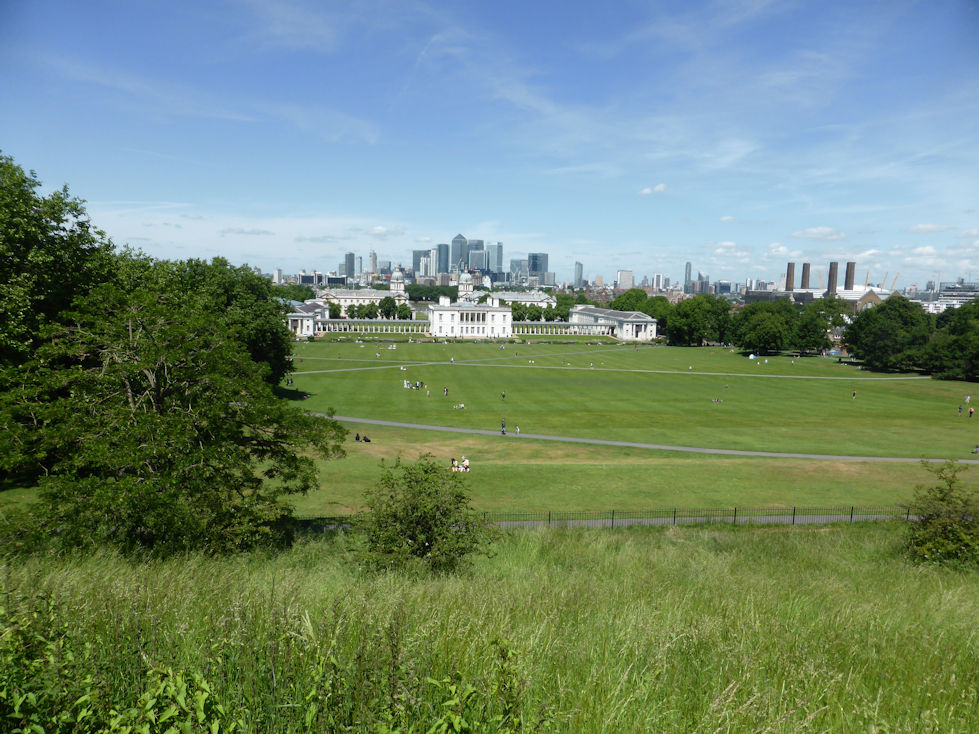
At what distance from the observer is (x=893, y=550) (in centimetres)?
1739

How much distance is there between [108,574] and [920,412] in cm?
6586

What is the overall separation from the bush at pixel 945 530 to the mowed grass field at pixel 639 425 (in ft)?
31.4

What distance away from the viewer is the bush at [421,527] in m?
12.9

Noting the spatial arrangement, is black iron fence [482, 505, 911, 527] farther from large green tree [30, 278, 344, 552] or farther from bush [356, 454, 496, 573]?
large green tree [30, 278, 344, 552]

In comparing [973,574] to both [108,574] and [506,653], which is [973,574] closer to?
[506,653]

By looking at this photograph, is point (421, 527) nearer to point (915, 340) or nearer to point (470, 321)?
point (915, 340)

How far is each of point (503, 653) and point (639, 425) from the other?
45.3 metres

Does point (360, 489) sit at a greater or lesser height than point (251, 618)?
lesser

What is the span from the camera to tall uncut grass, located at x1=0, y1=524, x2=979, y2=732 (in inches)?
160

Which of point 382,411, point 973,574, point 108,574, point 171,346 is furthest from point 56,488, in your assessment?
point 382,411

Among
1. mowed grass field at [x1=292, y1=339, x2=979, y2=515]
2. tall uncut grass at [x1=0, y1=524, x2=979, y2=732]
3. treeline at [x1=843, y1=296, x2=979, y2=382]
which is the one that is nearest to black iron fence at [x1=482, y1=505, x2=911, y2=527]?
mowed grass field at [x1=292, y1=339, x2=979, y2=515]

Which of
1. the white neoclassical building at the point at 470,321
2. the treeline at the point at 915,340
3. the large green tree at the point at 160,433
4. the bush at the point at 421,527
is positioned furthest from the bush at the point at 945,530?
the white neoclassical building at the point at 470,321

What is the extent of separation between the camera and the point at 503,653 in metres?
4.27

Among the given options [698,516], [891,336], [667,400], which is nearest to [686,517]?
[698,516]
